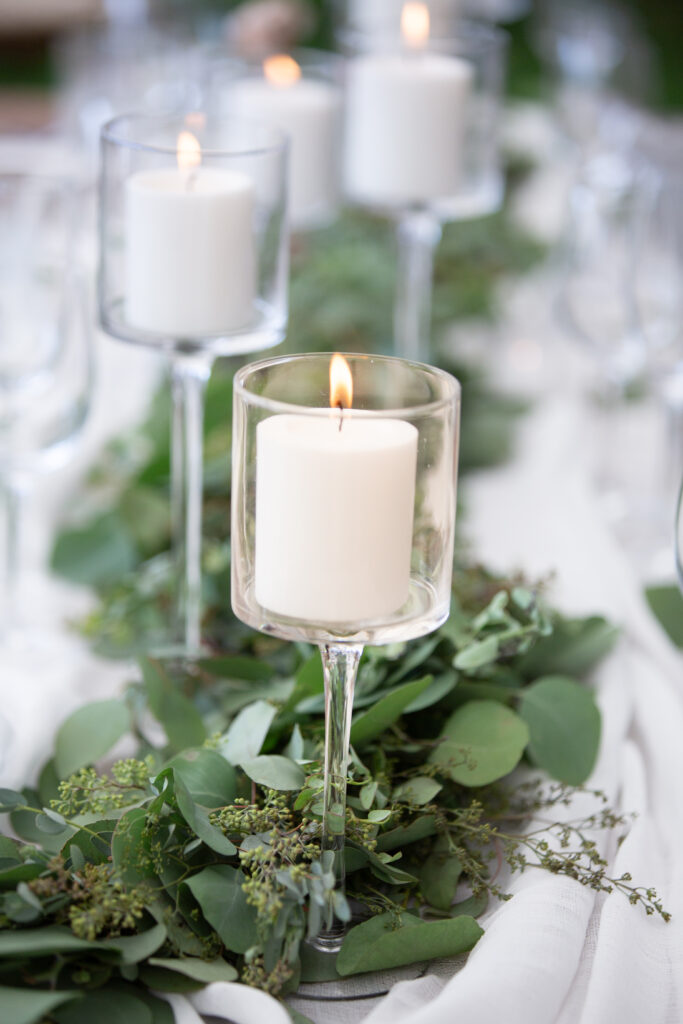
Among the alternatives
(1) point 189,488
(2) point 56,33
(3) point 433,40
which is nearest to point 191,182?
(1) point 189,488

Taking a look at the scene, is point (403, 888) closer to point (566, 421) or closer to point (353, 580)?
point (353, 580)

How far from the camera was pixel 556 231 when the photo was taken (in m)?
2.26

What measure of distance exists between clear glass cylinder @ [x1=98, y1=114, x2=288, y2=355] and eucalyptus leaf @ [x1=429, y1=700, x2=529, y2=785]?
0.35 metres

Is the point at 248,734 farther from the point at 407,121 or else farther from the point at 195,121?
the point at 407,121

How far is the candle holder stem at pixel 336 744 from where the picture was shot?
641 millimetres

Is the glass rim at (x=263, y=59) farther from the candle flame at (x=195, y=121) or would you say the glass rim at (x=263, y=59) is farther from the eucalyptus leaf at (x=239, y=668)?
the eucalyptus leaf at (x=239, y=668)

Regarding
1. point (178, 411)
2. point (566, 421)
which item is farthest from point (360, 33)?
point (178, 411)

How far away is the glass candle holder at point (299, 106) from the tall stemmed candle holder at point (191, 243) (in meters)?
0.47

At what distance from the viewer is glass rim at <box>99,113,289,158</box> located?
93cm

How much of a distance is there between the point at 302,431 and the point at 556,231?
1777 millimetres

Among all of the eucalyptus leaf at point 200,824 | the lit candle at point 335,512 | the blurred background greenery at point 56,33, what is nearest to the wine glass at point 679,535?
the lit candle at point 335,512

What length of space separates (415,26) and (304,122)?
0.17m

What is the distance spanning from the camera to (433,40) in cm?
150

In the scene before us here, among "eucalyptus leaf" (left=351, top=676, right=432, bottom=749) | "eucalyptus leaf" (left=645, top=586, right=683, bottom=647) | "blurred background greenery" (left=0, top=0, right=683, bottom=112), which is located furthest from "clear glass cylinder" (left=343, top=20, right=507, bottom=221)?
"blurred background greenery" (left=0, top=0, right=683, bottom=112)
